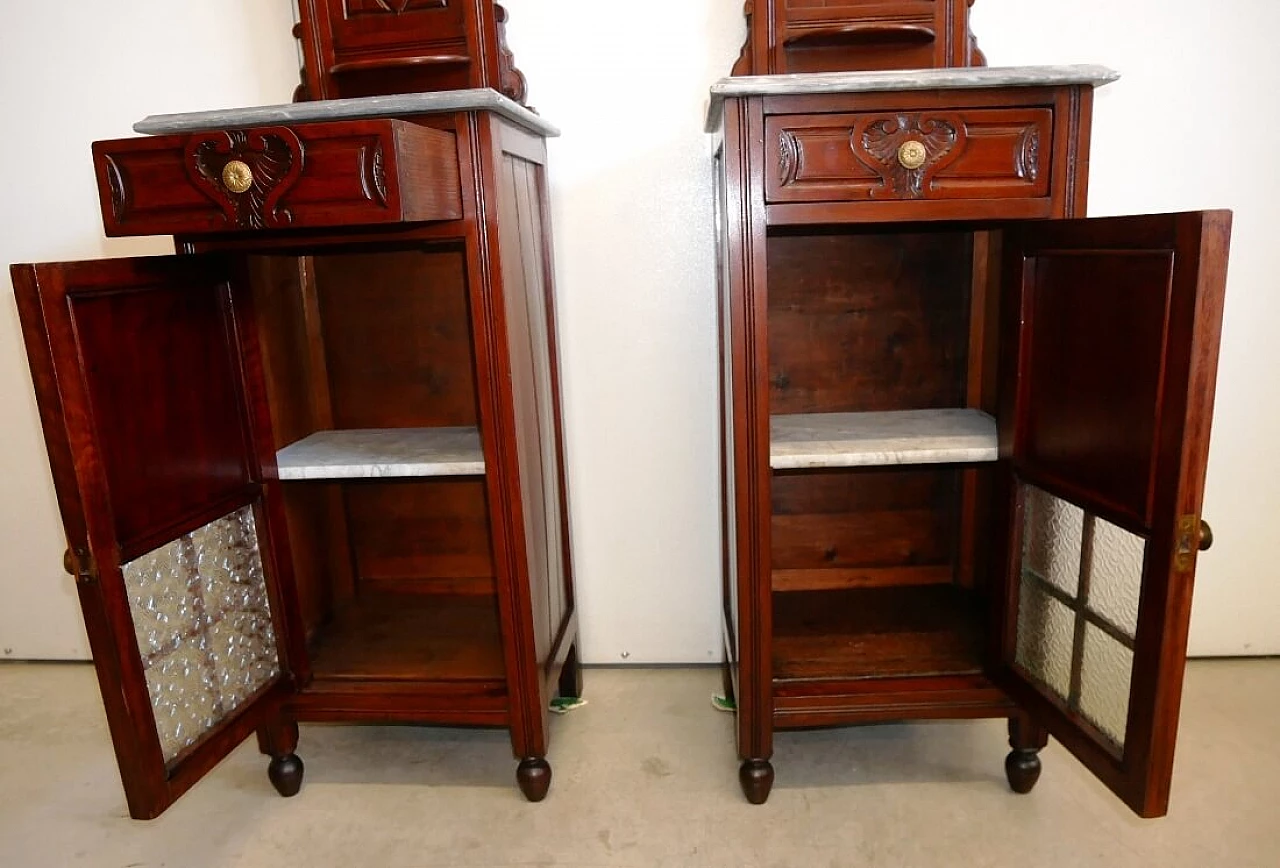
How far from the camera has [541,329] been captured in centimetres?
173

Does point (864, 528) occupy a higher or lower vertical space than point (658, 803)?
higher

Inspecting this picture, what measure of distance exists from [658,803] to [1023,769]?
2.30ft

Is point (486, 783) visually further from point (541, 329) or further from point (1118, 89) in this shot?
point (1118, 89)

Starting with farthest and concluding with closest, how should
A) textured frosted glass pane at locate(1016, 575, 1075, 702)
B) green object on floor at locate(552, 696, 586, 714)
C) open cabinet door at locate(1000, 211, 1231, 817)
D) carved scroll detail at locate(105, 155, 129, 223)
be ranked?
green object on floor at locate(552, 696, 586, 714)
textured frosted glass pane at locate(1016, 575, 1075, 702)
carved scroll detail at locate(105, 155, 129, 223)
open cabinet door at locate(1000, 211, 1231, 817)

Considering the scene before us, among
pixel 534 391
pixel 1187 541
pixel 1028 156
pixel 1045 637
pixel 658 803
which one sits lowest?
pixel 658 803

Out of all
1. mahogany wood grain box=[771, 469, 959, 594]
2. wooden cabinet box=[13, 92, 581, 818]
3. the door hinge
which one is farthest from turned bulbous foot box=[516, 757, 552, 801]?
the door hinge

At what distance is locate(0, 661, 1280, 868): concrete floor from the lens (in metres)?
1.48

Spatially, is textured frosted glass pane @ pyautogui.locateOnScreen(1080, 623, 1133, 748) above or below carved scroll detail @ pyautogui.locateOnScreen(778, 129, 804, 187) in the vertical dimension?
below

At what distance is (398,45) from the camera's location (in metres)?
1.66

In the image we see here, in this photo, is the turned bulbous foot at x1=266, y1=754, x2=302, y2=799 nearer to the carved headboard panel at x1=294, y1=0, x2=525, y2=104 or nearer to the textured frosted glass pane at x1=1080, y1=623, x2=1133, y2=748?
the carved headboard panel at x1=294, y1=0, x2=525, y2=104

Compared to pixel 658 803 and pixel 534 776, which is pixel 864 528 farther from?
pixel 534 776

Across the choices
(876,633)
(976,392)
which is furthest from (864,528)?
(976,392)

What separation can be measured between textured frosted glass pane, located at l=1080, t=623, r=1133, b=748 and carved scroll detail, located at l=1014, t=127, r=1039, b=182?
2.34 feet

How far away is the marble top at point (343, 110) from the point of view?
126cm
